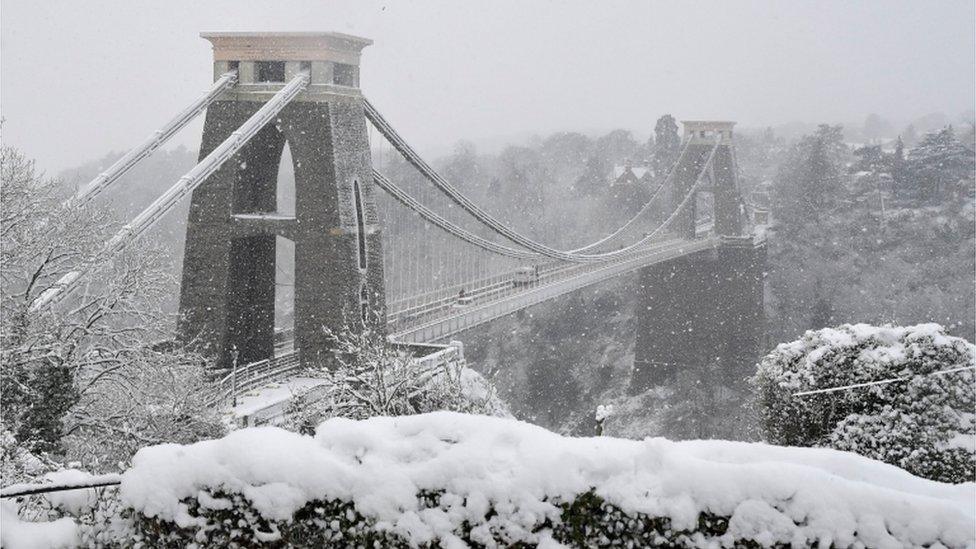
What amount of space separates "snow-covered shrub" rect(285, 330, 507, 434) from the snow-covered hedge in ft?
16.8

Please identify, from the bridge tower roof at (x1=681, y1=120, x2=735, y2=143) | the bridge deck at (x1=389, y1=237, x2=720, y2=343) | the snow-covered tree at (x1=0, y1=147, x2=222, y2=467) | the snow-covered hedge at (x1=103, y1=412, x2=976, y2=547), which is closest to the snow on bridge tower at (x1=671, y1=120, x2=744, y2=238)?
the bridge tower roof at (x1=681, y1=120, x2=735, y2=143)

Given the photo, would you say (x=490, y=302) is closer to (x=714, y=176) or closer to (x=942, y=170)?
(x=714, y=176)

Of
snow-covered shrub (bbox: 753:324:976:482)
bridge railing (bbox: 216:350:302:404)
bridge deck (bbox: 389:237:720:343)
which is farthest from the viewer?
bridge deck (bbox: 389:237:720:343)

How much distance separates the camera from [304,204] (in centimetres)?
1431

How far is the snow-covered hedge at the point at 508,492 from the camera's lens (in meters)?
3.51

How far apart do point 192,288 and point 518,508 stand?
38.1 ft

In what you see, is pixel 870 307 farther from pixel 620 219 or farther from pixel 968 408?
pixel 968 408

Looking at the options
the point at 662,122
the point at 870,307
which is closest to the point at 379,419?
the point at 870,307

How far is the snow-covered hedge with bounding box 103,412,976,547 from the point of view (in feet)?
11.5

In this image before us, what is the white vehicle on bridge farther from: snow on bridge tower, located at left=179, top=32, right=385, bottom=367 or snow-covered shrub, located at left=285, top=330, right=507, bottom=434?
snow-covered shrub, located at left=285, top=330, right=507, bottom=434

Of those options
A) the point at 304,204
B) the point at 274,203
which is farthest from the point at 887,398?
the point at 274,203

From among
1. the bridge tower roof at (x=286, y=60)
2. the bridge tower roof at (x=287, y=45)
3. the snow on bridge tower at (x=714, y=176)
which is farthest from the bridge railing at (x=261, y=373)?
the snow on bridge tower at (x=714, y=176)

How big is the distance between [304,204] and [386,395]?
569cm

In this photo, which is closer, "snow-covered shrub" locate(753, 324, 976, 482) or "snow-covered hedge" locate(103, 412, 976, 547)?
"snow-covered hedge" locate(103, 412, 976, 547)
